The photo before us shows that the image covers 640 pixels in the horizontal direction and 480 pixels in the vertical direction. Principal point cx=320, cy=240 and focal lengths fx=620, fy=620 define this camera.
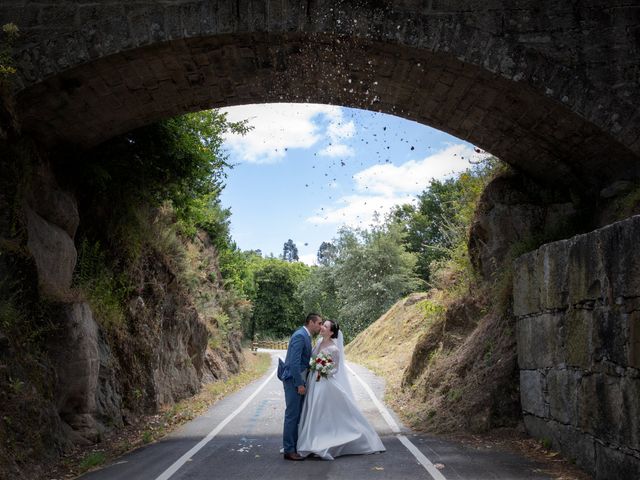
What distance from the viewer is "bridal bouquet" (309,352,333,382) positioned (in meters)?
9.56

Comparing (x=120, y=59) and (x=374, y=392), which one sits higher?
(x=120, y=59)

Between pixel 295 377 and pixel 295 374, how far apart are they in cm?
4

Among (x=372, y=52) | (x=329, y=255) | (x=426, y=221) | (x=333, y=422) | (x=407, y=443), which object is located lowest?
(x=407, y=443)

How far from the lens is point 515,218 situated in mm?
12672

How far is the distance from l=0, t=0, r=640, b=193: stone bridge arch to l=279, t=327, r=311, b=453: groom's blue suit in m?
4.47

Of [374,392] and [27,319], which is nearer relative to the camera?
[27,319]

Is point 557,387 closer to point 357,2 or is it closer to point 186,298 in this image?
point 357,2

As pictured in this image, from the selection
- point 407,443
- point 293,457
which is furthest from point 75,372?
point 407,443

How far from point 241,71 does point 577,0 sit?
5393 millimetres

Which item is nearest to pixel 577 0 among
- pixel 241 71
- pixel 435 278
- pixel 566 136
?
pixel 566 136

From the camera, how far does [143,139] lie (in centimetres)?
1282

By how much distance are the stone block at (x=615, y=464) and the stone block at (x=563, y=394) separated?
2.79 feet

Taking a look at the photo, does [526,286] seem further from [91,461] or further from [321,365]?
[91,461]

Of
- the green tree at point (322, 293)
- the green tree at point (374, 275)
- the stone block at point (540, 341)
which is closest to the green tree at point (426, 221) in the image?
the green tree at point (374, 275)
